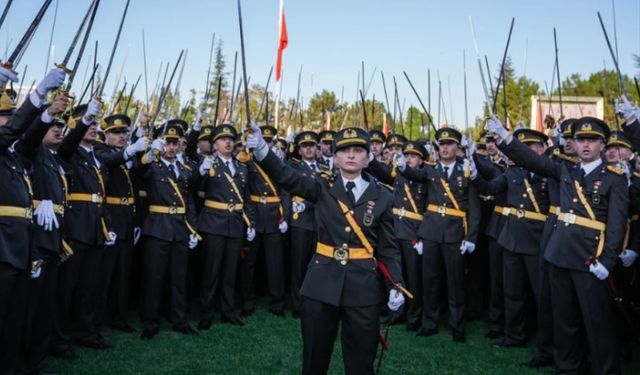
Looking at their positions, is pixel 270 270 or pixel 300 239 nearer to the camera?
pixel 300 239

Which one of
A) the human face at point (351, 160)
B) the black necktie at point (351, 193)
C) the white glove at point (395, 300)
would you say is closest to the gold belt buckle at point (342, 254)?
the black necktie at point (351, 193)

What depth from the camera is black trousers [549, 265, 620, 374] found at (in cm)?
571

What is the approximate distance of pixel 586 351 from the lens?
6500 millimetres

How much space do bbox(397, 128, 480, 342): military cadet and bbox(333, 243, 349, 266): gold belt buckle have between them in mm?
3701

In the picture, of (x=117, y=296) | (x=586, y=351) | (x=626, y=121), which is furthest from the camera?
(x=117, y=296)

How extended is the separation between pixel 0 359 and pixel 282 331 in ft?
12.1

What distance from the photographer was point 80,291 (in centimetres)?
689

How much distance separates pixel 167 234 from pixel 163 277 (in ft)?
1.97

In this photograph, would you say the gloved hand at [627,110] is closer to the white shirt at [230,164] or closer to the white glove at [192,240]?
the white shirt at [230,164]

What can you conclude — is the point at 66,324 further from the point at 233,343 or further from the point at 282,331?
the point at 282,331

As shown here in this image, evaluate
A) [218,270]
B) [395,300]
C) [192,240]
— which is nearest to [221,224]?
[192,240]

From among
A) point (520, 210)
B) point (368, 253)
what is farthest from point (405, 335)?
point (368, 253)

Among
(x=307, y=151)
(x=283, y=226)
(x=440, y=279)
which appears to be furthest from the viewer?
(x=307, y=151)

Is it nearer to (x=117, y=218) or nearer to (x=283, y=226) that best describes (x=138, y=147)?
(x=117, y=218)
